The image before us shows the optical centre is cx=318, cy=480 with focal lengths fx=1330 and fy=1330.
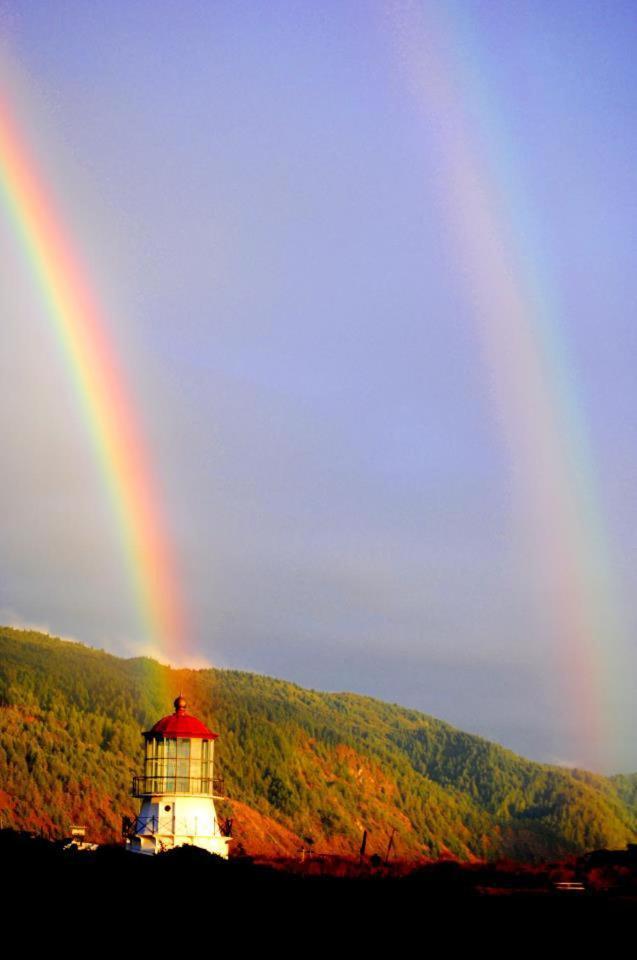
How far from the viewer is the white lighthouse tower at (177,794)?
5175 centimetres

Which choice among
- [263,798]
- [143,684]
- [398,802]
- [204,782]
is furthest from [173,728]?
[398,802]

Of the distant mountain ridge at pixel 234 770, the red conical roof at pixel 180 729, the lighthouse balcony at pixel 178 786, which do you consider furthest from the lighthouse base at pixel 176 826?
the distant mountain ridge at pixel 234 770

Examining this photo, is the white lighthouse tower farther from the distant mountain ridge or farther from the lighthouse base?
the distant mountain ridge

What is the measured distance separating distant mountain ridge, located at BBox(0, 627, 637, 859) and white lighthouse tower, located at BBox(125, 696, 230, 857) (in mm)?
50128

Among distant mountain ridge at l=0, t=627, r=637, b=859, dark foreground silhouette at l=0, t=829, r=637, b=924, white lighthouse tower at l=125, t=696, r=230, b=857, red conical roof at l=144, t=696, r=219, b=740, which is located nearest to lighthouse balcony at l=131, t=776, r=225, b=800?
white lighthouse tower at l=125, t=696, r=230, b=857

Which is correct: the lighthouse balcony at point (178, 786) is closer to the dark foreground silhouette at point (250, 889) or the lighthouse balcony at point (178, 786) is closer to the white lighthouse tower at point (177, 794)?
the white lighthouse tower at point (177, 794)

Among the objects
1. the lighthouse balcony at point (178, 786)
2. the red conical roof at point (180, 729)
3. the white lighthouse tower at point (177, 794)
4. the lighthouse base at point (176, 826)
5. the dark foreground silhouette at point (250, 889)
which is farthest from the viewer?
the red conical roof at point (180, 729)

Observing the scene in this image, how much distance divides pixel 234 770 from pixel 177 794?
101121mm

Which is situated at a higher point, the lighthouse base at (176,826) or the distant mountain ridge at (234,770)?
the distant mountain ridge at (234,770)

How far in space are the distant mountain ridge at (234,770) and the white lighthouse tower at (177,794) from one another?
50128 millimetres

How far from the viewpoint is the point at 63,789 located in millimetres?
113500

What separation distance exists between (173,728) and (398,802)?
431 ft

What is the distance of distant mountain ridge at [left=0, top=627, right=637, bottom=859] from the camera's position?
11450cm

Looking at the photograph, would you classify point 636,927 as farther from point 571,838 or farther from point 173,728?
point 571,838
